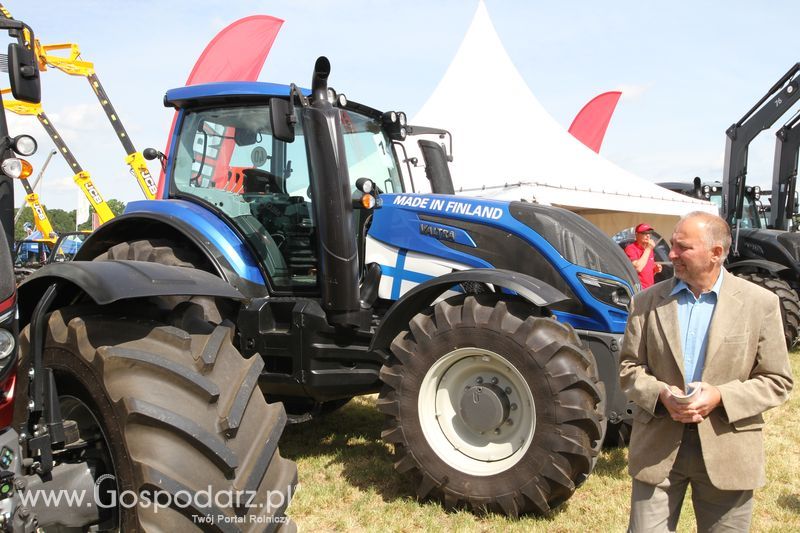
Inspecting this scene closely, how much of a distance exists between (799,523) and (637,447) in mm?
2009

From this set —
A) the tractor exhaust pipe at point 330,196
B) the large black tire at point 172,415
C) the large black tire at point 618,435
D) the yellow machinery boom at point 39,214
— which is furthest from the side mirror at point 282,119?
the yellow machinery boom at point 39,214

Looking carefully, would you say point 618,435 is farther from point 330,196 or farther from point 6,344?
point 6,344

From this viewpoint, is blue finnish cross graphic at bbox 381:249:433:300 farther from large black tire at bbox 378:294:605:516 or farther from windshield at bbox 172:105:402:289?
windshield at bbox 172:105:402:289

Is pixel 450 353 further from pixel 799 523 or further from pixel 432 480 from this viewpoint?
pixel 799 523

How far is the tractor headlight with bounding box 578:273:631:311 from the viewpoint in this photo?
4273 millimetres

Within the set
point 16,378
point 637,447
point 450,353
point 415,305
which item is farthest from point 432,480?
point 16,378

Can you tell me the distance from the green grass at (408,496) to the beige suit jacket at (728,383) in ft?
4.79

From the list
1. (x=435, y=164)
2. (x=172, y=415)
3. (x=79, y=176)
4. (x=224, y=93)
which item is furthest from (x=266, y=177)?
(x=79, y=176)

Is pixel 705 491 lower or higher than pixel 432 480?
higher

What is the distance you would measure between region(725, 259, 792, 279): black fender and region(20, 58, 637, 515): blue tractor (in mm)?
5675

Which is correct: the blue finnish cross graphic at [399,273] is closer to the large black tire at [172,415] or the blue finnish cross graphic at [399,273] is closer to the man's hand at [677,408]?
the large black tire at [172,415]

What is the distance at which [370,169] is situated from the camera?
4.83m

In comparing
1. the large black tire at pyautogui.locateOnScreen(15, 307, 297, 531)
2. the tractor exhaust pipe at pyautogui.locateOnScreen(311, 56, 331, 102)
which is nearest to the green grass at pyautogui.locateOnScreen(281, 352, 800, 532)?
the large black tire at pyautogui.locateOnScreen(15, 307, 297, 531)

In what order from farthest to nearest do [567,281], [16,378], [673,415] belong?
[567,281] → [673,415] → [16,378]
